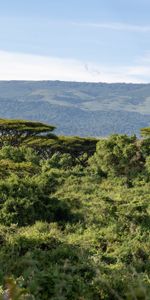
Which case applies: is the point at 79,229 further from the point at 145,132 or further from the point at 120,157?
the point at 145,132

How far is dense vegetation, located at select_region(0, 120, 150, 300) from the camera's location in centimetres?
1401

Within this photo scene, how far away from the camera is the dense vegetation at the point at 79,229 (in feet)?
46.0

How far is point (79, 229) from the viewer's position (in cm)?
2323

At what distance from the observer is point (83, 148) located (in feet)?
217

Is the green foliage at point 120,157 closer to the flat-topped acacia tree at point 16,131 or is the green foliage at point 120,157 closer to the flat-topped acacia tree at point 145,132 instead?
the flat-topped acacia tree at point 145,132

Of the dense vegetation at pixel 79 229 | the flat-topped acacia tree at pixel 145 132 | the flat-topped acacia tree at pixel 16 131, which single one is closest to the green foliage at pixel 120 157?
the dense vegetation at pixel 79 229

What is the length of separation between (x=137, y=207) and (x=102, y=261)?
11.5m

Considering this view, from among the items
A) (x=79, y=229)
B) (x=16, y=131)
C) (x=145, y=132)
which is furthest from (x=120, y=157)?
(x=79, y=229)

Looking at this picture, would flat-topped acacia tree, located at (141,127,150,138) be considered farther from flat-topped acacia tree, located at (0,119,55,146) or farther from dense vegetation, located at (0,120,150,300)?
flat-topped acacia tree, located at (0,119,55,146)

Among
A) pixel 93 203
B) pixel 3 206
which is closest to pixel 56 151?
pixel 93 203

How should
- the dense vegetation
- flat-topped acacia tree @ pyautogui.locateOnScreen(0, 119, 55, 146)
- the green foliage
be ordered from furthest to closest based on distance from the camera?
flat-topped acacia tree @ pyautogui.locateOnScreen(0, 119, 55, 146), the green foliage, the dense vegetation

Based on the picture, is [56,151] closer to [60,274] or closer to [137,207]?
[137,207]

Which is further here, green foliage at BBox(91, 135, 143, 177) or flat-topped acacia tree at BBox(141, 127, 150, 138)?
flat-topped acacia tree at BBox(141, 127, 150, 138)

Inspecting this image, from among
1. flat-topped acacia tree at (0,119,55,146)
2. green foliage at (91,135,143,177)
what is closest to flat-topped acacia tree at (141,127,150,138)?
green foliage at (91,135,143,177)
